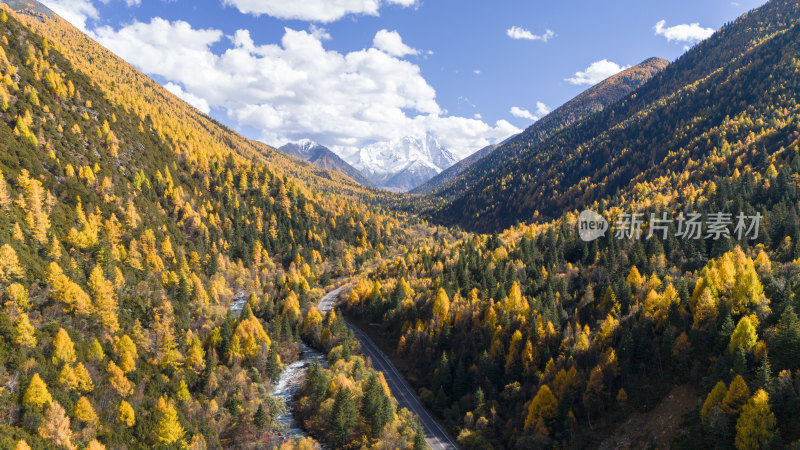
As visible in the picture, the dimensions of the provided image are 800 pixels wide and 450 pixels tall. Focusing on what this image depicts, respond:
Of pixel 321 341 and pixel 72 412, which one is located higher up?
pixel 72 412

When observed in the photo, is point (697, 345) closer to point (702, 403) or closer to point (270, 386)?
→ point (702, 403)

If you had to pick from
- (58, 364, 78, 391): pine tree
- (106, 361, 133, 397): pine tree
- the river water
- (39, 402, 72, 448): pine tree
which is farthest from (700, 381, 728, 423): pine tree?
(58, 364, 78, 391): pine tree

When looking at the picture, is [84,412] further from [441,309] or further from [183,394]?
[441,309]

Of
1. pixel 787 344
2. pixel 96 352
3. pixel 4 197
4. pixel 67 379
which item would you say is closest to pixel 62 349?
pixel 67 379

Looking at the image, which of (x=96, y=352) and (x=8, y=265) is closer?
(x=8, y=265)

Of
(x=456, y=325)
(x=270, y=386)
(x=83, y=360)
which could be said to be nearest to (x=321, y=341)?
(x=270, y=386)

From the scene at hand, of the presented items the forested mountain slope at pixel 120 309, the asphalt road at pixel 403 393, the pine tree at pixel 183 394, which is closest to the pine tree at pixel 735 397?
the forested mountain slope at pixel 120 309

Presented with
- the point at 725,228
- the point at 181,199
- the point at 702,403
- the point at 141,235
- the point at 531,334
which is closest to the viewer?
the point at 702,403
